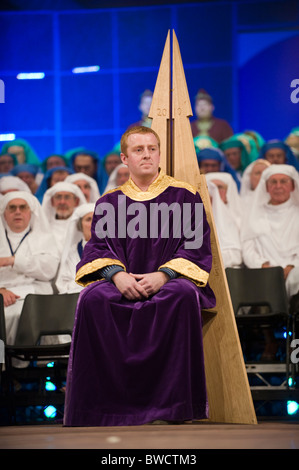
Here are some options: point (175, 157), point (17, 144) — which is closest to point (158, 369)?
point (175, 157)

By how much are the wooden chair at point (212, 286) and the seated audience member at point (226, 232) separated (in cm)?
142

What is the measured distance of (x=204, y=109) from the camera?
5492 millimetres

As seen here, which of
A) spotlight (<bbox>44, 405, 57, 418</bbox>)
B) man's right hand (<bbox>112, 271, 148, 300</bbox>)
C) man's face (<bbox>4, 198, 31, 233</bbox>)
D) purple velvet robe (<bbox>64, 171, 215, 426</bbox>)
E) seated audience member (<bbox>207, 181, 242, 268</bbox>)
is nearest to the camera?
purple velvet robe (<bbox>64, 171, 215, 426</bbox>)

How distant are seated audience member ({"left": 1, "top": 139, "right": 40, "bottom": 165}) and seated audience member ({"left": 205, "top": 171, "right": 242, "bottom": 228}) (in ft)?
4.64

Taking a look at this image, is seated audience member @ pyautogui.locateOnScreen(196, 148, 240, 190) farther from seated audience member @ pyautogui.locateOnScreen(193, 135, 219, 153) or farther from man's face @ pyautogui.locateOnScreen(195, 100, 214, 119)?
man's face @ pyautogui.locateOnScreen(195, 100, 214, 119)

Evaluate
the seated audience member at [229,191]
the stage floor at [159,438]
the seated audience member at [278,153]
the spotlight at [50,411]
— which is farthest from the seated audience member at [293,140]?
the stage floor at [159,438]

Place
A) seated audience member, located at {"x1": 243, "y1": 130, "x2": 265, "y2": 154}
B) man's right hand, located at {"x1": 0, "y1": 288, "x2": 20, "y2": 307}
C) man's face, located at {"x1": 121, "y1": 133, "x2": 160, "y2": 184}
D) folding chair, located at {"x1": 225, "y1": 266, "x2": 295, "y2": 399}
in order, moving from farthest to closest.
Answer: seated audience member, located at {"x1": 243, "y1": 130, "x2": 265, "y2": 154}
man's right hand, located at {"x1": 0, "y1": 288, "x2": 20, "y2": 307}
folding chair, located at {"x1": 225, "y1": 266, "x2": 295, "y2": 399}
man's face, located at {"x1": 121, "y1": 133, "x2": 160, "y2": 184}

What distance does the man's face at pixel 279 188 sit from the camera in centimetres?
542

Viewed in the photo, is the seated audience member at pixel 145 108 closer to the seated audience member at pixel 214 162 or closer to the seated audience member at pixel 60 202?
the seated audience member at pixel 214 162

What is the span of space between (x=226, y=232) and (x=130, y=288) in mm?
2138

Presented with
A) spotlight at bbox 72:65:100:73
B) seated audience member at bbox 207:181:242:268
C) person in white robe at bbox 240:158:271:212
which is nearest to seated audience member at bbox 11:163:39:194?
spotlight at bbox 72:65:100:73

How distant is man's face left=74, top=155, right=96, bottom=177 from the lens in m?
5.61

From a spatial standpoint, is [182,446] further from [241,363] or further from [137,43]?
[137,43]

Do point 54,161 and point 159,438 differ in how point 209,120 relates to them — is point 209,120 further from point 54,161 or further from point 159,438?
point 159,438
